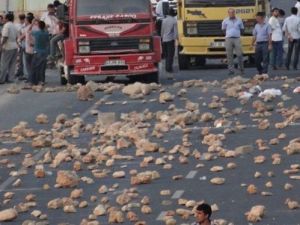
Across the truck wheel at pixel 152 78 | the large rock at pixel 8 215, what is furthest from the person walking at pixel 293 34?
the large rock at pixel 8 215

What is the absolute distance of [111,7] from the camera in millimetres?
32219

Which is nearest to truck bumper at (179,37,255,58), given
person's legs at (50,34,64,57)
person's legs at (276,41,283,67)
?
person's legs at (276,41,283,67)

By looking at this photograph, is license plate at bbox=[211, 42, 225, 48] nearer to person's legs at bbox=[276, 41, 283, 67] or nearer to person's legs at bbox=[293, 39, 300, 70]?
person's legs at bbox=[276, 41, 283, 67]

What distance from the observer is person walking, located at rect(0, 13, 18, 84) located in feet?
113

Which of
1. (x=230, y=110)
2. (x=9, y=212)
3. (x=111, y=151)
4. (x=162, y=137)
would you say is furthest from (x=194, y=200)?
(x=230, y=110)

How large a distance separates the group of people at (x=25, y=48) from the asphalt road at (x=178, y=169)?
16.3 ft

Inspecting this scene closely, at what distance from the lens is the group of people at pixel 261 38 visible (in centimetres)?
3462

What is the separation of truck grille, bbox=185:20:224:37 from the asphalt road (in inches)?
411

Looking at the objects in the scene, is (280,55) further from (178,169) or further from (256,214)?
(256,214)

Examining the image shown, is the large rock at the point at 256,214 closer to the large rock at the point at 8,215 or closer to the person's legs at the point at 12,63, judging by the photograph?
the large rock at the point at 8,215

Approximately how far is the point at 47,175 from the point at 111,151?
1.76 meters

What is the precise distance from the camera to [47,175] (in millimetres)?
18047

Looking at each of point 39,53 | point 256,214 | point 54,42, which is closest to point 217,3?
point 54,42

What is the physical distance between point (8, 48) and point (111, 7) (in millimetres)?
3924
